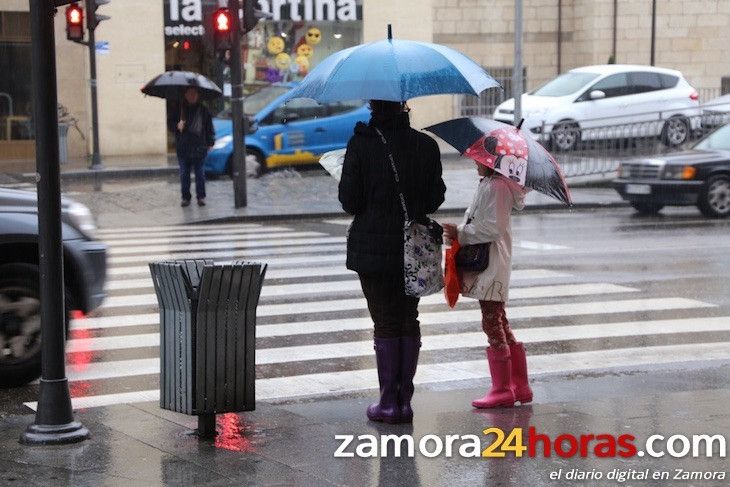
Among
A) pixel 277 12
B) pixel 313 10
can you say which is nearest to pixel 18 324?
pixel 277 12

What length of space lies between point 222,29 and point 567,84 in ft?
40.4

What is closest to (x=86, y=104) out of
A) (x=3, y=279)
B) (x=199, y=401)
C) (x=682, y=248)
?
(x=682, y=248)

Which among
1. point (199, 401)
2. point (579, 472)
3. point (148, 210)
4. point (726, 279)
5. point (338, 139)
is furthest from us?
point (338, 139)

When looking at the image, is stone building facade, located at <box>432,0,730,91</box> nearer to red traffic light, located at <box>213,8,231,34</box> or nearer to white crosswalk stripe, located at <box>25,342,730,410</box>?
red traffic light, located at <box>213,8,231,34</box>

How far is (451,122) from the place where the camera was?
7848 mm

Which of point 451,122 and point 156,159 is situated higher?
point 451,122

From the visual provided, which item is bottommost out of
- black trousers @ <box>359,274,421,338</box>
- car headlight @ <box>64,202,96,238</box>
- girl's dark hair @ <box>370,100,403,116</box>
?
black trousers @ <box>359,274,421,338</box>

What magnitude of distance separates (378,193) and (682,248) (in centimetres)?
1011

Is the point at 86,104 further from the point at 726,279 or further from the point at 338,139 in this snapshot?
the point at 726,279

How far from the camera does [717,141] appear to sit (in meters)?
21.5

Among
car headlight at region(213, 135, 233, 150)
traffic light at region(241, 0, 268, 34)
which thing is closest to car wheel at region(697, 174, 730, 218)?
traffic light at region(241, 0, 268, 34)

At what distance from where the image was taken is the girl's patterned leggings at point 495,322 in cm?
766

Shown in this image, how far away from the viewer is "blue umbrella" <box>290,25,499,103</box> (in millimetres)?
7172

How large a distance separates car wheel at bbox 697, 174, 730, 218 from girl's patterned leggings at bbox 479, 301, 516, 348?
1340cm
